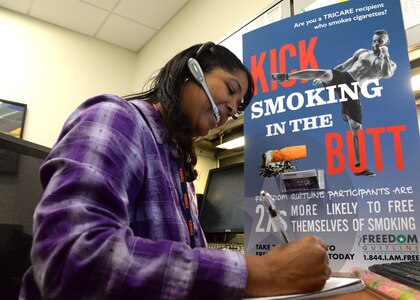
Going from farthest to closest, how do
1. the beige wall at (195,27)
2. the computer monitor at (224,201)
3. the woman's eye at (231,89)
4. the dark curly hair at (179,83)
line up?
the beige wall at (195,27) < the computer monitor at (224,201) < the woman's eye at (231,89) < the dark curly hair at (179,83)

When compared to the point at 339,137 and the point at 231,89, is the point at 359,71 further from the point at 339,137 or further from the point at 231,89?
the point at 231,89

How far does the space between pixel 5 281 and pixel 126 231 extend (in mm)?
686

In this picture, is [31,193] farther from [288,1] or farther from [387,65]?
[288,1]

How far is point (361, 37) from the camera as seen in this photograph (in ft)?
3.25

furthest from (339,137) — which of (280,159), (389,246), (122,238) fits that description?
(122,238)

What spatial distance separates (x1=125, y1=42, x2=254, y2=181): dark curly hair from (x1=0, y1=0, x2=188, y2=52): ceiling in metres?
1.94

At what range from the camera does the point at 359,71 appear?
3.18 ft

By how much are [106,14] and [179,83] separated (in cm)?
228

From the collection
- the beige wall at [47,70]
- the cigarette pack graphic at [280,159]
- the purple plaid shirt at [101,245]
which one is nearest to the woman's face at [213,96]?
the cigarette pack graphic at [280,159]

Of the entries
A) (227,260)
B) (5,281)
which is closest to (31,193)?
(5,281)

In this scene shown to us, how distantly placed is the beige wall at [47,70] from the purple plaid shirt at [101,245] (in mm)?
2398

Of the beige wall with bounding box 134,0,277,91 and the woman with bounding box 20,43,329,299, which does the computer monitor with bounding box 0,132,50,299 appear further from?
Answer: the beige wall with bounding box 134,0,277,91

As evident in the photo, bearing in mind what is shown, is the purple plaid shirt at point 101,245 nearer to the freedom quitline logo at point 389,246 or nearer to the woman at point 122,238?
the woman at point 122,238

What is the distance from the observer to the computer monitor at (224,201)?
5.18ft
